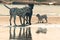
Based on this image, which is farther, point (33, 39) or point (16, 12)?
point (16, 12)

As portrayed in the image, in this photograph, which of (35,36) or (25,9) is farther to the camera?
(25,9)

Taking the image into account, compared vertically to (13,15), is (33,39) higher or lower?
lower

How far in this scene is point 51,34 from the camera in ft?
28.6

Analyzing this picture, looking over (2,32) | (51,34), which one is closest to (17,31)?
(2,32)

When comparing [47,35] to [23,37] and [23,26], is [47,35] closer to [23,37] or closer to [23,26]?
[23,37]

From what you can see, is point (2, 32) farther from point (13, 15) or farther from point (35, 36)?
point (35, 36)

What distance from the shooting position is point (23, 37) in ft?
26.2

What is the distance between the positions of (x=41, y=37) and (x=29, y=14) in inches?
71.2

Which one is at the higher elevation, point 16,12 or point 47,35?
point 16,12

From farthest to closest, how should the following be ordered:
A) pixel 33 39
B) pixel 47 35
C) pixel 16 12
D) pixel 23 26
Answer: pixel 23 26 < pixel 16 12 < pixel 47 35 < pixel 33 39

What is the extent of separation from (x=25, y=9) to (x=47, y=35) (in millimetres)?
1307

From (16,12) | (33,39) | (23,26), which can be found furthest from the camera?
(23,26)

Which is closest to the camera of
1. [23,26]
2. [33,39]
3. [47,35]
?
[33,39]

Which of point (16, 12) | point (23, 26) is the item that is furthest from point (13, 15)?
point (23, 26)
